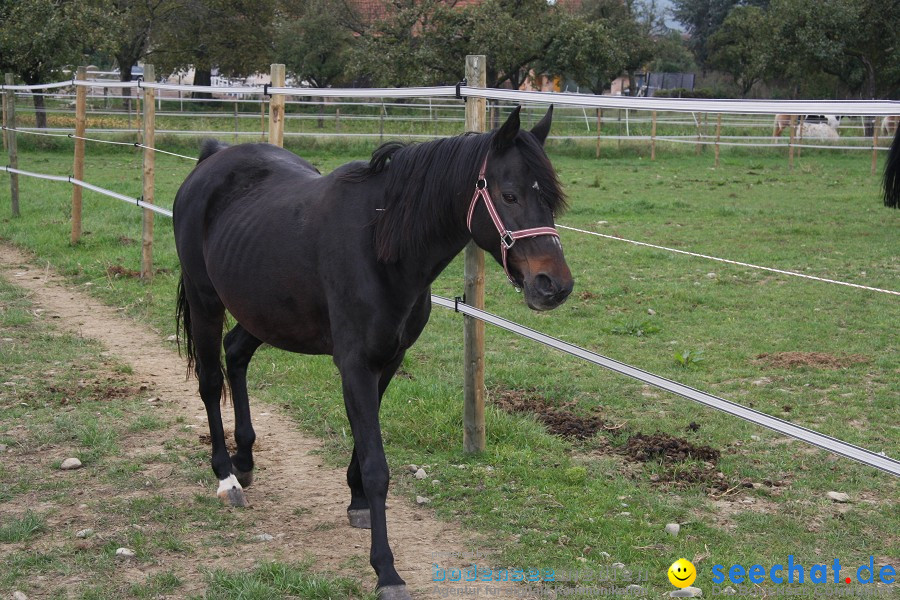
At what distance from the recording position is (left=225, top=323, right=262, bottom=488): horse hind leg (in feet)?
14.5

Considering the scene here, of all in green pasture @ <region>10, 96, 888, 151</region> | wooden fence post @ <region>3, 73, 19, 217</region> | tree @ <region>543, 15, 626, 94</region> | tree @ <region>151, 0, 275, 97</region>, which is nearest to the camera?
wooden fence post @ <region>3, 73, 19, 217</region>

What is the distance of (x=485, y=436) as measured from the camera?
4.89 m

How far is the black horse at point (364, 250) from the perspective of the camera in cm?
311

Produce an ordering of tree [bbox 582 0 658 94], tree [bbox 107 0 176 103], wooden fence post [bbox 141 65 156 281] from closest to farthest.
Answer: wooden fence post [bbox 141 65 156 281] → tree [bbox 107 0 176 103] → tree [bbox 582 0 658 94]

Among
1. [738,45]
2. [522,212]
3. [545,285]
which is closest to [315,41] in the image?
[738,45]

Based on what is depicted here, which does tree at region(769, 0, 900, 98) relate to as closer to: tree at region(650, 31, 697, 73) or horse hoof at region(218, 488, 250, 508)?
tree at region(650, 31, 697, 73)

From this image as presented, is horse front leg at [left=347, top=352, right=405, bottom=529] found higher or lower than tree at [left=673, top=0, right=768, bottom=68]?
lower

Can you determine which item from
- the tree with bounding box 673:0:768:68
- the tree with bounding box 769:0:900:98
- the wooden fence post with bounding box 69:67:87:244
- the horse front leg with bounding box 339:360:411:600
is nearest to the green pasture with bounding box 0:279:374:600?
the horse front leg with bounding box 339:360:411:600

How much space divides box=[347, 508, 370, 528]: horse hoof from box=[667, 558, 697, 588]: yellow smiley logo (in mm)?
1395

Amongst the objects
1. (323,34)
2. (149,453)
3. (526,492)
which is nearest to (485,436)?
(526,492)

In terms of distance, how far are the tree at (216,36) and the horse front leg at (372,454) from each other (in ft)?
117

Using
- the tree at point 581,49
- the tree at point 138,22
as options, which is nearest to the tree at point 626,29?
the tree at point 581,49

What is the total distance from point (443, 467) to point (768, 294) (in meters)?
5.03

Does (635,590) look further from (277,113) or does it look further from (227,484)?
(277,113)
